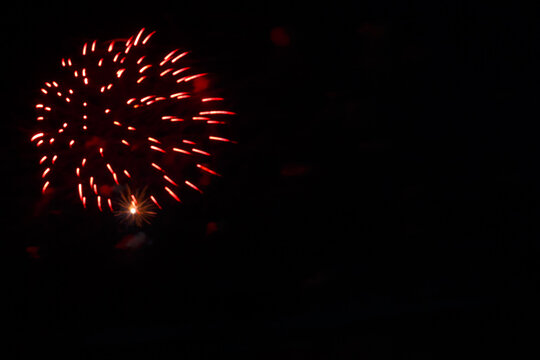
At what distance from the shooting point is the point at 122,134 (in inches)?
79.9

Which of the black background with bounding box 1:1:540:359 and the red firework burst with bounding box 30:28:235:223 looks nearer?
the red firework burst with bounding box 30:28:235:223

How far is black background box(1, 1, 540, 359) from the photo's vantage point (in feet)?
8.52

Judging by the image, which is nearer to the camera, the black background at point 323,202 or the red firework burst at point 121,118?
the red firework burst at point 121,118

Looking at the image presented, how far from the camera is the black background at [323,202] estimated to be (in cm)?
260

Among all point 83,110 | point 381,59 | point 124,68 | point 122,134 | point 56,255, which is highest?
point 381,59

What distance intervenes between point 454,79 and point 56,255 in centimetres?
337

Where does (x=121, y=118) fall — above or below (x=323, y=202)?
above

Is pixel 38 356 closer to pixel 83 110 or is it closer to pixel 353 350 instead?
pixel 83 110


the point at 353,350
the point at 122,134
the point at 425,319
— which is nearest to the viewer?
the point at 122,134

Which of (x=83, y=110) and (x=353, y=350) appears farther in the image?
(x=353, y=350)

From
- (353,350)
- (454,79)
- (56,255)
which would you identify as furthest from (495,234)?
(56,255)

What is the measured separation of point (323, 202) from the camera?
2723mm

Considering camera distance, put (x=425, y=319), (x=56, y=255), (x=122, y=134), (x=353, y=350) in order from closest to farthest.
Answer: (x=122, y=134), (x=353, y=350), (x=425, y=319), (x=56, y=255)

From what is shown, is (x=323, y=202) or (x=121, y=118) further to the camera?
(x=323, y=202)
